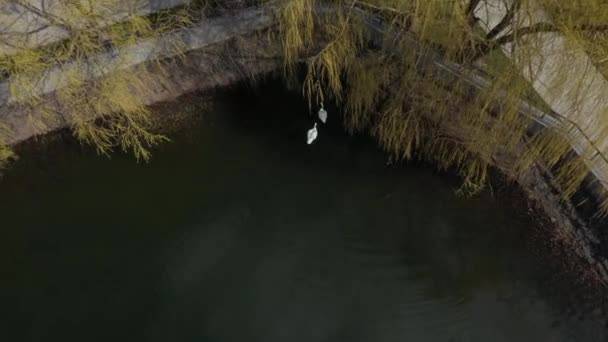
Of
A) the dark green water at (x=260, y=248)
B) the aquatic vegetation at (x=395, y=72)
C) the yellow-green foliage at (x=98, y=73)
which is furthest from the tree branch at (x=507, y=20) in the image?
the yellow-green foliage at (x=98, y=73)

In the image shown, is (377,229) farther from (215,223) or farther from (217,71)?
(217,71)

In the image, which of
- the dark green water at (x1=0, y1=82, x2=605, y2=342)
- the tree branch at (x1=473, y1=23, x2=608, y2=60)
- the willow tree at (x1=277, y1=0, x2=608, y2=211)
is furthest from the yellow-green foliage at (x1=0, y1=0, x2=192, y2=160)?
the tree branch at (x1=473, y1=23, x2=608, y2=60)

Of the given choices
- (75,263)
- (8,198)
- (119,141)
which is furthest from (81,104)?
(75,263)

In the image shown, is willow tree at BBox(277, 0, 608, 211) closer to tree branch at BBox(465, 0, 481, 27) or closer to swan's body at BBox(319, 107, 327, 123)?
tree branch at BBox(465, 0, 481, 27)

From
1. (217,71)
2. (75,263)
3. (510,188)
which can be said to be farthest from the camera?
(217,71)

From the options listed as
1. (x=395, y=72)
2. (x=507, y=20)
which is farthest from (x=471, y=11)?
(x=395, y=72)

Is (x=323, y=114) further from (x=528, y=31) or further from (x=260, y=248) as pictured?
(x=528, y=31)

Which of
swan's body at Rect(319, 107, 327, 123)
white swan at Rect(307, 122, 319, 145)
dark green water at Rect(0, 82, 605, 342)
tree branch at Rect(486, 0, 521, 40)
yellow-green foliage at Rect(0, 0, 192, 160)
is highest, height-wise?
tree branch at Rect(486, 0, 521, 40)
